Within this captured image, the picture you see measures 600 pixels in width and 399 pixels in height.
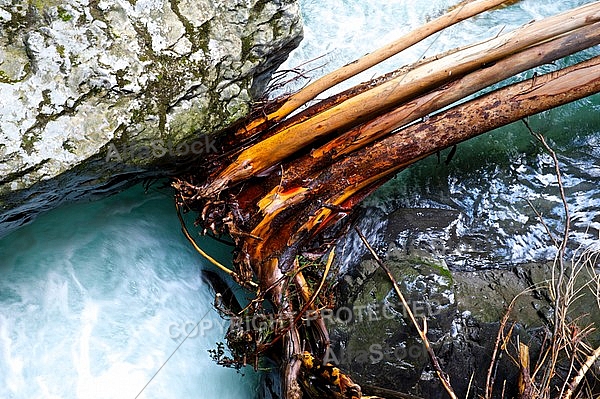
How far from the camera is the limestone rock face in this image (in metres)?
1.70

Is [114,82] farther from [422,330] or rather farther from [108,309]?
[422,330]

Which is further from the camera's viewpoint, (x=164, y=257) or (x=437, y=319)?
(x=164, y=257)

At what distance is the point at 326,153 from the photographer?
217 cm

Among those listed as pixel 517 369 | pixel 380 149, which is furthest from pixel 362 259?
pixel 517 369

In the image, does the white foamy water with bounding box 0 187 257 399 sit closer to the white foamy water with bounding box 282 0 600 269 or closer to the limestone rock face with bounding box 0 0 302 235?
the limestone rock face with bounding box 0 0 302 235

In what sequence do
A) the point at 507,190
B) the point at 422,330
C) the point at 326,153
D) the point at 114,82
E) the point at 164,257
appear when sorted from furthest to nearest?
the point at 164,257, the point at 507,190, the point at 326,153, the point at 422,330, the point at 114,82

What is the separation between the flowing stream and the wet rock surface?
0.29ft

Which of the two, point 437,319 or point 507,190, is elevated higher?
point 507,190

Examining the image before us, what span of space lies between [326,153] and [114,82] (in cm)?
80

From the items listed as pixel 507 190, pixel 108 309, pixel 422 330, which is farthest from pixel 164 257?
pixel 507 190

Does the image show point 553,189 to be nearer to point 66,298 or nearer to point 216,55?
point 216,55

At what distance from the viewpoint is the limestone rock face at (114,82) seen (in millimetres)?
1701

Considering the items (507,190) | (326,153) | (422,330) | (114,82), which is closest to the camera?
(114,82)

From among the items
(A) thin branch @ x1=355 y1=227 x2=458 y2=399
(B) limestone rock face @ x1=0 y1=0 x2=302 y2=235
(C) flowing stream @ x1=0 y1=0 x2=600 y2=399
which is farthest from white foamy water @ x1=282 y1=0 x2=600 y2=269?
(B) limestone rock face @ x1=0 y1=0 x2=302 y2=235
